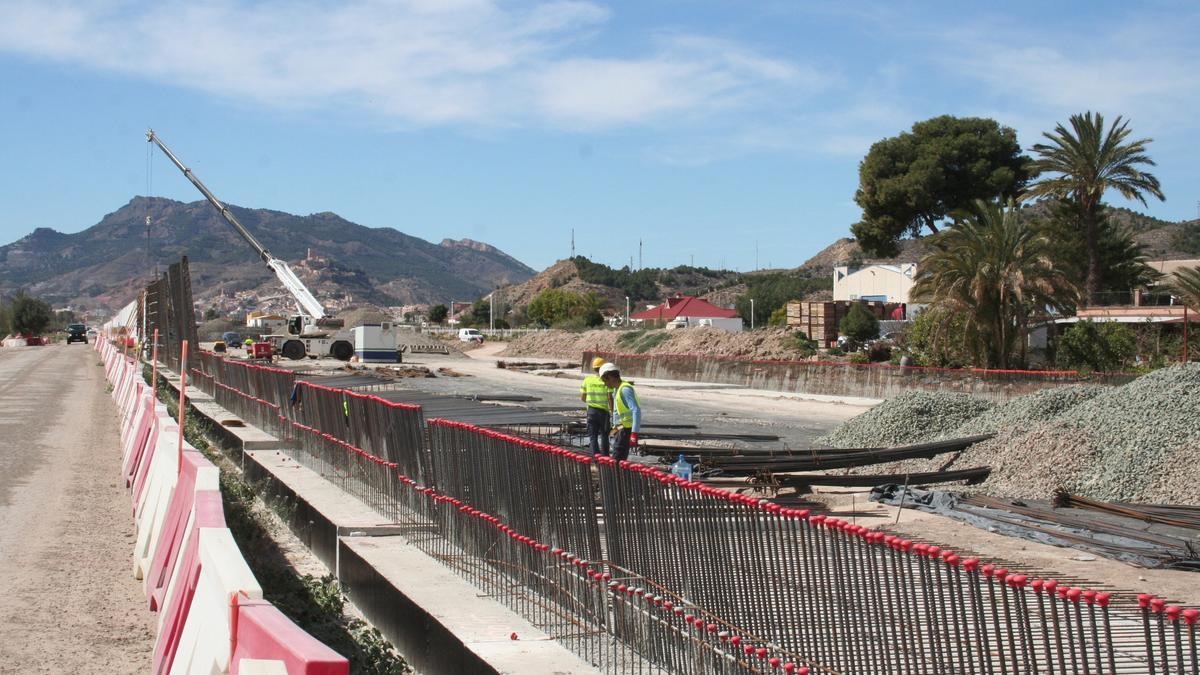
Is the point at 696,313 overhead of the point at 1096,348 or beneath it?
overhead

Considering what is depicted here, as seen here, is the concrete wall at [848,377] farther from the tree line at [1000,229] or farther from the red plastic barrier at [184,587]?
the red plastic barrier at [184,587]

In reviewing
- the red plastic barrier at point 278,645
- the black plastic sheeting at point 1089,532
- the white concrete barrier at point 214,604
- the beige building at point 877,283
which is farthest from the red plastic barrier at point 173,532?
the beige building at point 877,283

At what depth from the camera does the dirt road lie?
8148mm

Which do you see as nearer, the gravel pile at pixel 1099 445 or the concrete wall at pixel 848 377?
the gravel pile at pixel 1099 445

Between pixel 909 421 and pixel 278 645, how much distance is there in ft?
57.8

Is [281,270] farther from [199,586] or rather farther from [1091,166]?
[199,586]

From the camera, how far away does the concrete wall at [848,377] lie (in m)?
29.7

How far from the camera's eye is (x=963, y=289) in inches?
1330

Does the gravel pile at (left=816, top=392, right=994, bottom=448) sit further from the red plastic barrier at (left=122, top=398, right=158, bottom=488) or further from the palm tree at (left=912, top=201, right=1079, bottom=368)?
the palm tree at (left=912, top=201, right=1079, bottom=368)

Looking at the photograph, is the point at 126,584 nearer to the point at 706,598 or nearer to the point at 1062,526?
the point at 706,598

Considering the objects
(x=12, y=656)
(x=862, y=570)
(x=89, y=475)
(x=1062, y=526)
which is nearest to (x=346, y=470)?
(x=89, y=475)

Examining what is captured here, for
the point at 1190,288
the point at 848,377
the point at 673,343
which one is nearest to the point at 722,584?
the point at 848,377

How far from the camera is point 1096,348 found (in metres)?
34.6

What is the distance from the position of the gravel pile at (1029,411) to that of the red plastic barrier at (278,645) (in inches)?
586
